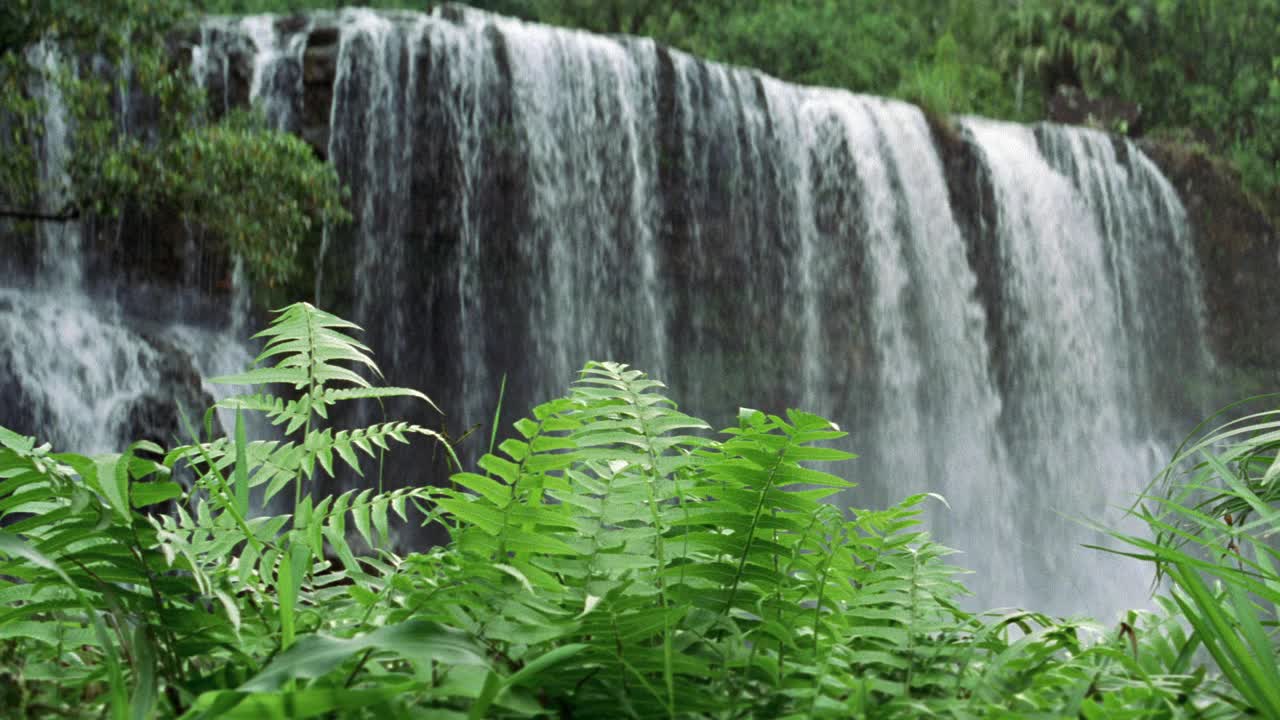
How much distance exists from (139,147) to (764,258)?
6980mm

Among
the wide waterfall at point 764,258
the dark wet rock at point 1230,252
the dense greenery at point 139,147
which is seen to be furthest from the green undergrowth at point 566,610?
the dark wet rock at point 1230,252

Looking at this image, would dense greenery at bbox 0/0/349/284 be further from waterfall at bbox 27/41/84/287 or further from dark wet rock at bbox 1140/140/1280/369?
dark wet rock at bbox 1140/140/1280/369

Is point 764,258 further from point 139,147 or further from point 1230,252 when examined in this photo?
point 1230,252

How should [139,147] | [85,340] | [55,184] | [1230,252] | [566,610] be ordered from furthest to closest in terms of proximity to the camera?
[1230,252], [85,340], [55,184], [139,147], [566,610]

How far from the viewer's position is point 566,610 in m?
0.90

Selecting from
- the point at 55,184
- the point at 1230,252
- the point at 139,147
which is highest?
the point at 139,147

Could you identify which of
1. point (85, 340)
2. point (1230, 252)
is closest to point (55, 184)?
point (85, 340)

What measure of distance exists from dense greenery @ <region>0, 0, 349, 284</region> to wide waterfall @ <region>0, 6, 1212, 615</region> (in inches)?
53.3

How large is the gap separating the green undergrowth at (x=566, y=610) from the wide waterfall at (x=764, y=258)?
894 centimetres

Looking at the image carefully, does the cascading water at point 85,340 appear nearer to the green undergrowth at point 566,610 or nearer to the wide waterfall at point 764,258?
the wide waterfall at point 764,258

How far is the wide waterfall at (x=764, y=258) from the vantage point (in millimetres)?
10367

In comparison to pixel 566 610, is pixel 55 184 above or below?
above

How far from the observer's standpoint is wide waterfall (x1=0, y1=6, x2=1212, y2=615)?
1037 cm

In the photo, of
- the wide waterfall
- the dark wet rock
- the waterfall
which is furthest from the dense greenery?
the dark wet rock
